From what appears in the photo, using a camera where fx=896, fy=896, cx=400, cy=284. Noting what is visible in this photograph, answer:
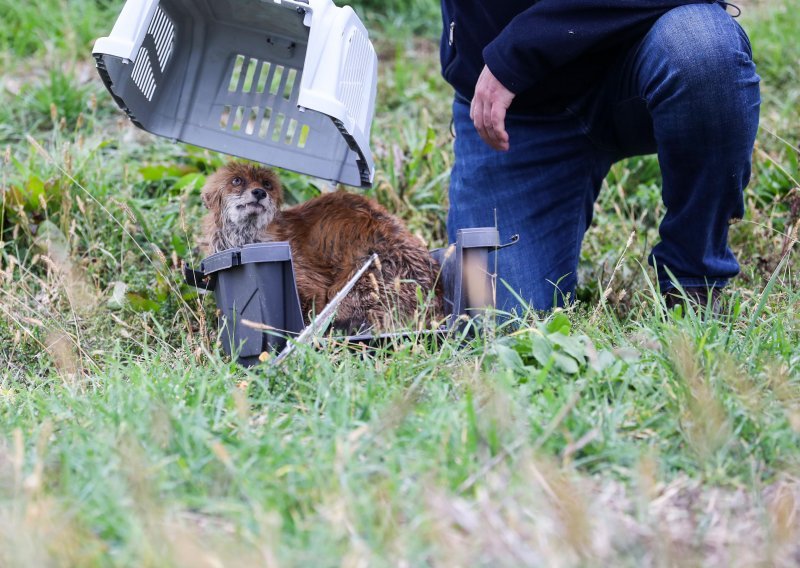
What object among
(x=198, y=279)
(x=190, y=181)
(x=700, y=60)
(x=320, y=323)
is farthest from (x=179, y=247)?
(x=700, y=60)

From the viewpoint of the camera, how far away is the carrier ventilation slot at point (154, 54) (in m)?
3.43

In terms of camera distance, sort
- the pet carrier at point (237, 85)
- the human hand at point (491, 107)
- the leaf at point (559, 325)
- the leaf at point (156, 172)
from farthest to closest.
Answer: the leaf at point (156, 172) < the pet carrier at point (237, 85) < the human hand at point (491, 107) < the leaf at point (559, 325)

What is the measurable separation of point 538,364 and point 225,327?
1.08m

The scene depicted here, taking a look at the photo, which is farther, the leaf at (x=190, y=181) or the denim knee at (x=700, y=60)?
the leaf at (x=190, y=181)

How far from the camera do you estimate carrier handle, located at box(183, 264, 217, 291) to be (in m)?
3.18

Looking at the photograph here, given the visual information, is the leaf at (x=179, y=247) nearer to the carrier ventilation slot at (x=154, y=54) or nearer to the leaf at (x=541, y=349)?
the carrier ventilation slot at (x=154, y=54)

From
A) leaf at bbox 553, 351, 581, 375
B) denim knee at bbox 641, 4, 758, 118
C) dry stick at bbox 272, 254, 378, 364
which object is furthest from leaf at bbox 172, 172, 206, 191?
leaf at bbox 553, 351, 581, 375

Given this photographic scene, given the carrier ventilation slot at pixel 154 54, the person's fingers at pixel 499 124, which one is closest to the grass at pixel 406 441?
the person's fingers at pixel 499 124

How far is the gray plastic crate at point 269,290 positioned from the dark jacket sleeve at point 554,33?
0.55 metres

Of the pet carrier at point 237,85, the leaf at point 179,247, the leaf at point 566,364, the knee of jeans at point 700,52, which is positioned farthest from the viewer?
the leaf at point 179,247

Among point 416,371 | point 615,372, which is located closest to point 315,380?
point 416,371

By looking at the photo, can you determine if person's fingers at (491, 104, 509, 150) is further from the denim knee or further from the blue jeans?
the denim knee

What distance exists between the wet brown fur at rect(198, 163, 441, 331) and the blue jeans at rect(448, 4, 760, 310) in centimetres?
39

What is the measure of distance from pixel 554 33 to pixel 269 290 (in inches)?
49.9
